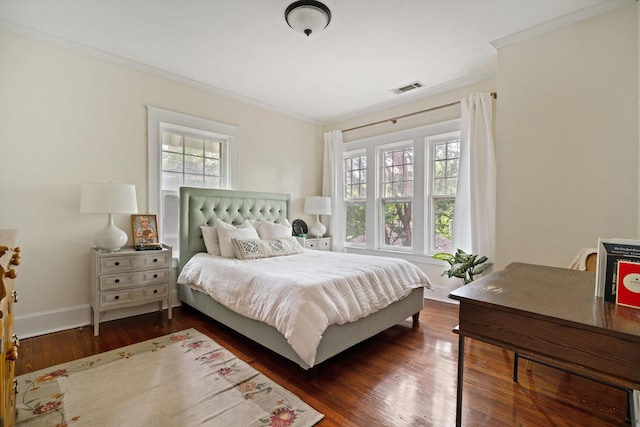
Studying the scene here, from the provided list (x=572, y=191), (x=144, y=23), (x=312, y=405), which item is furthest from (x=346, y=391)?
(x=144, y=23)

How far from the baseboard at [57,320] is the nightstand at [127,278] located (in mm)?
172

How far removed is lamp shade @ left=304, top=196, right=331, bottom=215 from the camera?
4645 mm

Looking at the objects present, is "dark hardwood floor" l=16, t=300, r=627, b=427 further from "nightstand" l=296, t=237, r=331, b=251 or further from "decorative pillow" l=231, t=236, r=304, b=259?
"nightstand" l=296, t=237, r=331, b=251

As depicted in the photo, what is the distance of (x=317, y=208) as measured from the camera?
4645 millimetres

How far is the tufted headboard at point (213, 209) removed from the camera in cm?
338

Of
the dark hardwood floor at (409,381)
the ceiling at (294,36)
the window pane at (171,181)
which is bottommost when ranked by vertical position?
the dark hardwood floor at (409,381)

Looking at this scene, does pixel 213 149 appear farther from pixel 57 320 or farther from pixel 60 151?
pixel 57 320

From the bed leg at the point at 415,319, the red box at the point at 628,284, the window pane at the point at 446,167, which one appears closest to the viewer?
the red box at the point at 628,284

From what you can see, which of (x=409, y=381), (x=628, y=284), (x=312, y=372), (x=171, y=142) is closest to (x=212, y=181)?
(x=171, y=142)

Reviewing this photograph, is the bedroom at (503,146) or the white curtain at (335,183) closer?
the bedroom at (503,146)

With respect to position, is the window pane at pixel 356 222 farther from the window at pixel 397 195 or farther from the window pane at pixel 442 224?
the window pane at pixel 442 224

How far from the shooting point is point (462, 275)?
10.3 ft

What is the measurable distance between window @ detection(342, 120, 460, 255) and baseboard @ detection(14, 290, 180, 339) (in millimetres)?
3306

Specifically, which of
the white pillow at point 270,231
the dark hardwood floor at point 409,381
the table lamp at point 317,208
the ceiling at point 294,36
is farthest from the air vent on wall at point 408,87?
the dark hardwood floor at point 409,381
